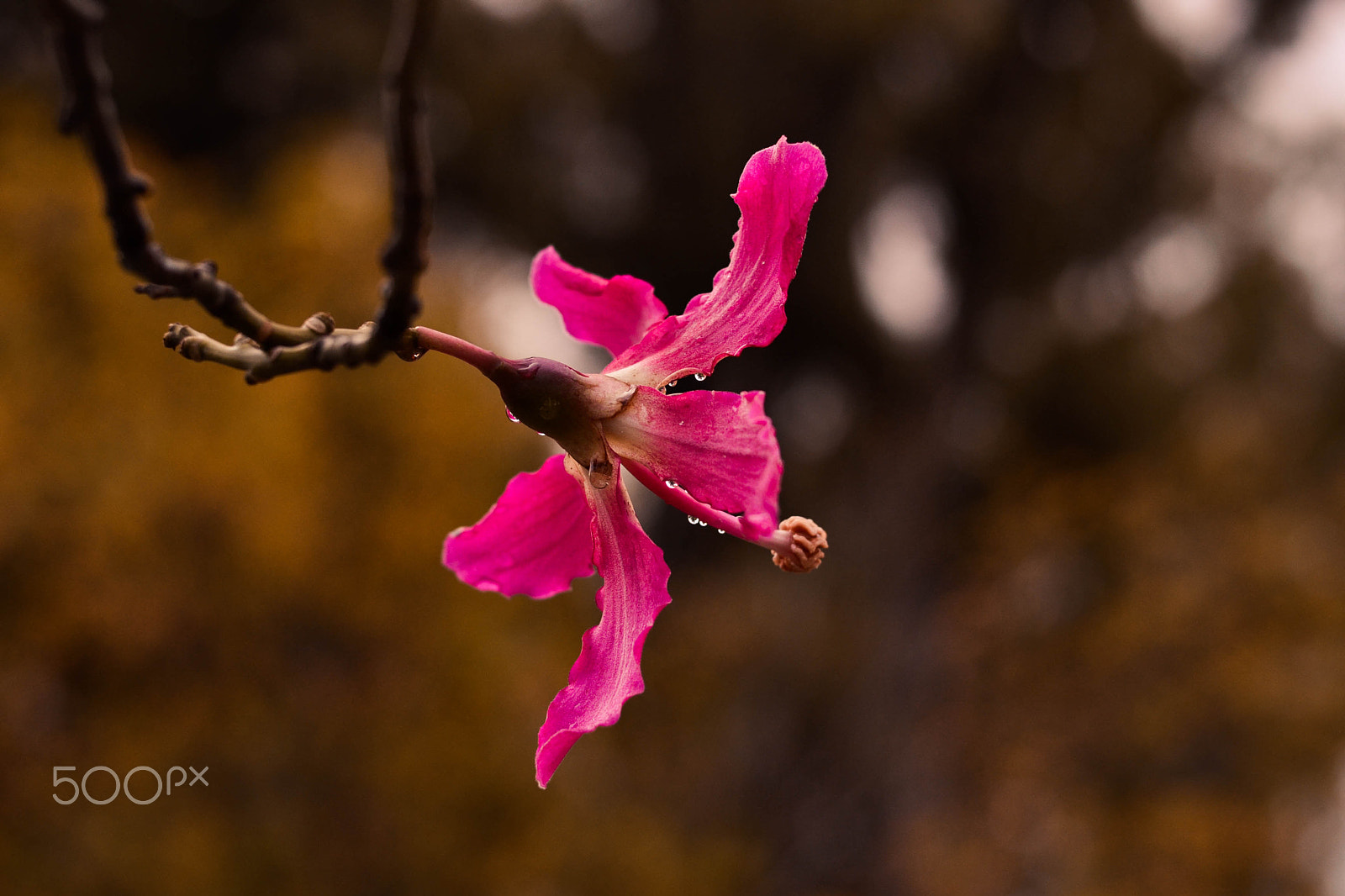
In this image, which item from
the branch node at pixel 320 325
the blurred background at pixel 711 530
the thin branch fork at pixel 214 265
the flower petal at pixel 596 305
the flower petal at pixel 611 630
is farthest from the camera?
the blurred background at pixel 711 530

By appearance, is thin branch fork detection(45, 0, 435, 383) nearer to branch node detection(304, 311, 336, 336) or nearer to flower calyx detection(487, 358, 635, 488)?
branch node detection(304, 311, 336, 336)

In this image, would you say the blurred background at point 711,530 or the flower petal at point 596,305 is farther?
the blurred background at point 711,530

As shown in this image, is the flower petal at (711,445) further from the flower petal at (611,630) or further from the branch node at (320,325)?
the branch node at (320,325)

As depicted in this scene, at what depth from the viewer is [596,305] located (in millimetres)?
709

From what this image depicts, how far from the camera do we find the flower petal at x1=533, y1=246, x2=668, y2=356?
0.70 m

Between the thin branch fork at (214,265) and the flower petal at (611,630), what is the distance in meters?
0.22

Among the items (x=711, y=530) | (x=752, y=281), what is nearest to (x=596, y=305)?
(x=752, y=281)

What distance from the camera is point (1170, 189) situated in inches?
307

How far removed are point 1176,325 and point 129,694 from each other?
7898mm

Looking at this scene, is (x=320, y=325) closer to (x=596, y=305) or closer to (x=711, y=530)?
(x=596, y=305)

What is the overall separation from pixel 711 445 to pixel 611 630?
12 cm

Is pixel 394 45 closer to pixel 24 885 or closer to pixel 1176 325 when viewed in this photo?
pixel 24 885

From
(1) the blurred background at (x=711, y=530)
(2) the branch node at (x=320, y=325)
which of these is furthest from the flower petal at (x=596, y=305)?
(1) the blurred background at (x=711, y=530)

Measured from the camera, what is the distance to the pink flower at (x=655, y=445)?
Answer: 1.76ft
